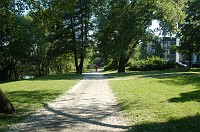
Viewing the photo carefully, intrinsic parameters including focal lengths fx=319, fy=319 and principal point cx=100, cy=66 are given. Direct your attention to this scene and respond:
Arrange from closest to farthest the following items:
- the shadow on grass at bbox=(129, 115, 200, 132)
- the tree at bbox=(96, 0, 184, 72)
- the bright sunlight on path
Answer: the shadow on grass at bbox=(129, 115, 200, 132), the bright sunlight on path, the tree at bbox=(96, 0, 184, 72)

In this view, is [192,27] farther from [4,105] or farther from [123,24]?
[4,105]

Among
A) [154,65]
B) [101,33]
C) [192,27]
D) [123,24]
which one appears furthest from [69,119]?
[154,65]

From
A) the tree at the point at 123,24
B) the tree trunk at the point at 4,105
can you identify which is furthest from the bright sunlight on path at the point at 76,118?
the tree at the point at 123,24

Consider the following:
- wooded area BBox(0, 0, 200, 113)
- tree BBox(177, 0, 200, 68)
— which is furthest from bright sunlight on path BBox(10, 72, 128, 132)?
tree BBox(177, 0, 200, 68)

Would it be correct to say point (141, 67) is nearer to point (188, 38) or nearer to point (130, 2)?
point (188, 38)

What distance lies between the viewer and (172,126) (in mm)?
8289

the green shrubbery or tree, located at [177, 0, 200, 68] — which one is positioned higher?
tree, located at [177, 0, 200, 68]

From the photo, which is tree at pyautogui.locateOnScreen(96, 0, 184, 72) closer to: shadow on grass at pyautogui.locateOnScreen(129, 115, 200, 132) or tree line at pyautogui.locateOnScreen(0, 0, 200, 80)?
tree line at pyautogui.locateOnScreen(0, 0, 200, 80)

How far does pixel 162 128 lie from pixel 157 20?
3348 cm

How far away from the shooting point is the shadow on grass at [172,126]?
7922 mm

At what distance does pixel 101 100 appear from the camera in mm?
13758

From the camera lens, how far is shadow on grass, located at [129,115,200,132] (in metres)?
7.92

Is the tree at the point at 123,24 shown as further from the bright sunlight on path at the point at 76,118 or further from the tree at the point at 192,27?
the bright sunlight on path at the point at 76,118

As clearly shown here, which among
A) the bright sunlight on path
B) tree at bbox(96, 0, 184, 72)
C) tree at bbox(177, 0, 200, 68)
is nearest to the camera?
the bright sunlight on path
